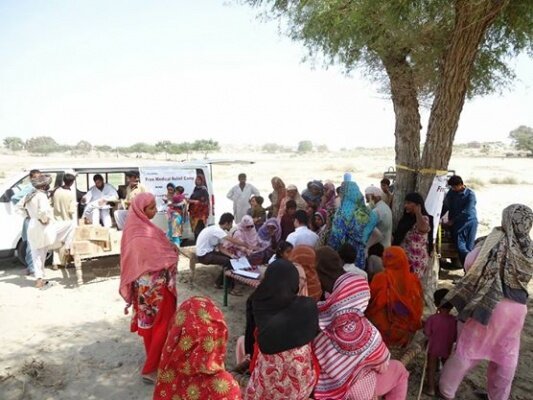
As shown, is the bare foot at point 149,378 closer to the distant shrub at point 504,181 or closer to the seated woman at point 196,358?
the seated woman at point 196,358

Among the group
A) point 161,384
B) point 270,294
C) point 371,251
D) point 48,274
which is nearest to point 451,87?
point 371,251

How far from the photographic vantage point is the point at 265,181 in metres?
28.1

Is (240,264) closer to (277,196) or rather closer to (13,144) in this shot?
(277,196)

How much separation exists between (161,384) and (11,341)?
11.4 ft

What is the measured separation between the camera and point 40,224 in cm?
629

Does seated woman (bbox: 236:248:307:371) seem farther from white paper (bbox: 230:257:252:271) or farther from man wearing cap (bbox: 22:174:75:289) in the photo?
man wearing cap (bbox: 22:174:75:289)

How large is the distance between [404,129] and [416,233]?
1714 millimetres

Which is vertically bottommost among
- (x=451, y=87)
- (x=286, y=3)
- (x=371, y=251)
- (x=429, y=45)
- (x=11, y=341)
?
(x=11, y=341)

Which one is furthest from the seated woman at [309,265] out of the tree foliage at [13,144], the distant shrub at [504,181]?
the tree foliage at [13,144]

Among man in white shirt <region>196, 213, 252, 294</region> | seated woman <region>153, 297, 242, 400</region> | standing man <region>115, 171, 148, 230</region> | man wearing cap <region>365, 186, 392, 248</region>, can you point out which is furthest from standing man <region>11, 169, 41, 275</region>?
seated woman <region>153, 297, 242, 400</region>

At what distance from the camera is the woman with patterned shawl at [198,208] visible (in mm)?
8781

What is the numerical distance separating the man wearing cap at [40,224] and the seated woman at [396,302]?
16.3 ft

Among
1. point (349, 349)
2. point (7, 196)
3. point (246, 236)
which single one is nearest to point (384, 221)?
point (246, 236)

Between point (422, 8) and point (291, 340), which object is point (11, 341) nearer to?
point (291, 340)
